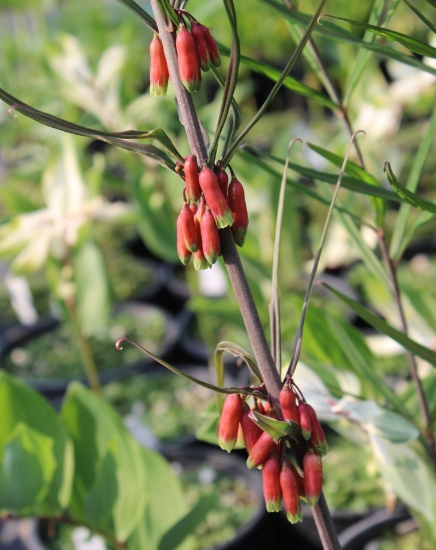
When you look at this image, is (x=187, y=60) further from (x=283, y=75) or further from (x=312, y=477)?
(x=312, y=477)

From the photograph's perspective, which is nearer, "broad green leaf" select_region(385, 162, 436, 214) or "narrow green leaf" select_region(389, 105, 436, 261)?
"broad green leaf" select_region(385, 162, 436, 214)

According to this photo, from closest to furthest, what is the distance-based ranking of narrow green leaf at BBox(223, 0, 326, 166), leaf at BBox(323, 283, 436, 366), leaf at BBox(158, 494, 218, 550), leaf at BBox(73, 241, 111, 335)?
narrow green leaf at BBox(223, 0, 326, 166)
leaf at BBox(323, 283, 436, 366)
leaf at BBox(158, 494, 218, 550)
leaf at BBox(73, 241, 111, 335)

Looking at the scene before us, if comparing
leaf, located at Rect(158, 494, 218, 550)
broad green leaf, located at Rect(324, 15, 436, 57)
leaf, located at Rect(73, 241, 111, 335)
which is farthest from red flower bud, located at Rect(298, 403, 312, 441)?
leaf, located at Rect(73, 241, 111, 335)

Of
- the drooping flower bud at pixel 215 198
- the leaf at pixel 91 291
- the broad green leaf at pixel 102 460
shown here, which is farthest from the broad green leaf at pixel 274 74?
the leaf at pixel 91 291

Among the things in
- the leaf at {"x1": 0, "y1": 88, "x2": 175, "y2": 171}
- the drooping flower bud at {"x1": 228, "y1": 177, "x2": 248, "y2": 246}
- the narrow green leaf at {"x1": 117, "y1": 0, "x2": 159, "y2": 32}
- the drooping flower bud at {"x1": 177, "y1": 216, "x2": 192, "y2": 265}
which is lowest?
the drooping flower bud at {"x1": 177, "y1": 216, "x2": 192, "y2": 265}

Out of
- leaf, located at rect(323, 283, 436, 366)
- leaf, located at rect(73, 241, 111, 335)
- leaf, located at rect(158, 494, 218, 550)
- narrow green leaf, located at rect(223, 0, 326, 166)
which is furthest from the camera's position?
leaf, located at rect(73, 241, 111, 335)

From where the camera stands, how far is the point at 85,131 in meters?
0.33

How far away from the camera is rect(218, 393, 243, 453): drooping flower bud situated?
375 mm

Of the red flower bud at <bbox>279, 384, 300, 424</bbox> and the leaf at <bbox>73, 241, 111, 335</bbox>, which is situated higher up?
the leaf at <bbox>73, 241, 111, 335</bbox>

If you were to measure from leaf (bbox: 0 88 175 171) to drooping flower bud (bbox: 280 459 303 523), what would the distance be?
18 cm

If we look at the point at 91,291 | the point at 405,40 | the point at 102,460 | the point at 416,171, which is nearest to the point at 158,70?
the point at 405,40

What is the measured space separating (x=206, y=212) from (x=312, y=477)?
0.15m

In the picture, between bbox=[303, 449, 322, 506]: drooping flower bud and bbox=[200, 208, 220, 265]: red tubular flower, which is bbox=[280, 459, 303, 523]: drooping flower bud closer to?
bbox=[303, 449, 322, 506]: drooping flower bud

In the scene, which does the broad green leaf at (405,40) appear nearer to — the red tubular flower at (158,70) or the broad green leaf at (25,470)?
the red tubular flower at (158,70)
